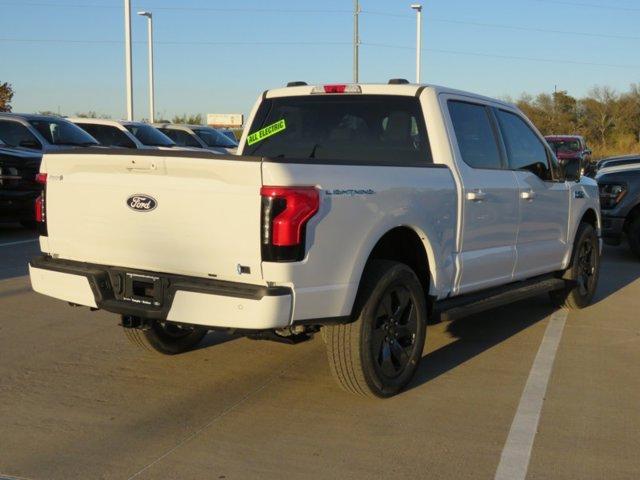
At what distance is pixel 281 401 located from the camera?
16.1ft

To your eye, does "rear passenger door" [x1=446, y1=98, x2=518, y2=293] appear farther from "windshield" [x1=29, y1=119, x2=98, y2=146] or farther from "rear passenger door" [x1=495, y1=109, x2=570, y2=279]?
"windshield" [x1=29, y1=119, x2=98, y2=146]

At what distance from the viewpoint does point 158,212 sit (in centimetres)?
436

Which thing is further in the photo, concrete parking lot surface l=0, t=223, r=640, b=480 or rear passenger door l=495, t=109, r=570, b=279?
rear passenger door l=495, t=109, r=570, b=279

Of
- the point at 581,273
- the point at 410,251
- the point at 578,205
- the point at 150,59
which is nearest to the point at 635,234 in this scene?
the point at 581,273

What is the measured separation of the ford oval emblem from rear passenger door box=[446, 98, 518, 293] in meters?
2.15

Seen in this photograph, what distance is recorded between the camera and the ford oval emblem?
4379 mm

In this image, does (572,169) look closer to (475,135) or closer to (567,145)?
(475,135)

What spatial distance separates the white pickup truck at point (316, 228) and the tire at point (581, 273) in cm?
121

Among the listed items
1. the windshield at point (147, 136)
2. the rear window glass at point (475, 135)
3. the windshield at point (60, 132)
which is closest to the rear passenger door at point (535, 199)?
the rear window glass at point (475, 135)

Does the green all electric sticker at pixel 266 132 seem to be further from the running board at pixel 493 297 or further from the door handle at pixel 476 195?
the running board at pixel 493 297

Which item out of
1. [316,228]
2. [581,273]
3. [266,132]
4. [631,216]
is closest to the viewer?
[316,228]

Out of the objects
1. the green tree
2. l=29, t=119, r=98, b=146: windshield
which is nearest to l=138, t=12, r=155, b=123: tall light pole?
the green tree

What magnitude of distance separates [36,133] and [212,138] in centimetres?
1102

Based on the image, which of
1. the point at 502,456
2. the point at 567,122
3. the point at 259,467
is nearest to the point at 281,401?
the point at 259,467
